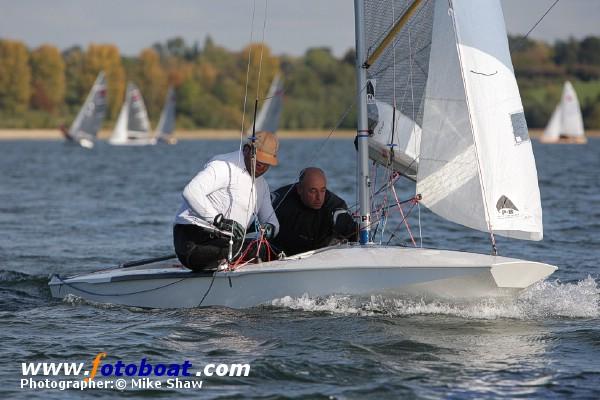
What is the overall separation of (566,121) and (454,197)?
61.8 meters

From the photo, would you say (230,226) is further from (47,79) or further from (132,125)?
(47,79)

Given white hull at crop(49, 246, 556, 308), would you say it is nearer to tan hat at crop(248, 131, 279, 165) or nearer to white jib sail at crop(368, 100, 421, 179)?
tan hat at crop(248, 131, 279, 165)

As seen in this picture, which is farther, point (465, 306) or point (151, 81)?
point (151, 81)

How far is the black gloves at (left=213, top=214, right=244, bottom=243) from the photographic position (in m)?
8.08

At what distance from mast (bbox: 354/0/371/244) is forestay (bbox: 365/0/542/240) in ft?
2.04

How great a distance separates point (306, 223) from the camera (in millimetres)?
8734

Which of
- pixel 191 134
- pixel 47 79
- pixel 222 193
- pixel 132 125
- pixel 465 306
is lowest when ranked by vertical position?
pixel 465 306

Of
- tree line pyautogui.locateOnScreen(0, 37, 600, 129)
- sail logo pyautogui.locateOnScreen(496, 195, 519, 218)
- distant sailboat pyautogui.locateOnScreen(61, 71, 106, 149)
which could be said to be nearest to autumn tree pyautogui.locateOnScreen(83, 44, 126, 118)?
A: tree line pyautogui.locateOnScreen(0, 37, 600, 129)

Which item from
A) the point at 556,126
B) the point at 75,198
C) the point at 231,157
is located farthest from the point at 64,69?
the point at 231,157

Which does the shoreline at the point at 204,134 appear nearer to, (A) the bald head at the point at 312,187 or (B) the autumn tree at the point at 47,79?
(B) the autumn tree at the point at 47,79

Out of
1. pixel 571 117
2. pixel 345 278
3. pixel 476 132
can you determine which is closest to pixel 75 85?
pixel 571 117

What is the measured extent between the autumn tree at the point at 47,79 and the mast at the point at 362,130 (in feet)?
300

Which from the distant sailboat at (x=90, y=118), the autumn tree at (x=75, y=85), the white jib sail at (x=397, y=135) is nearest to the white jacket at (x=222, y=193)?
the white jib sail at (x=397, y=135)

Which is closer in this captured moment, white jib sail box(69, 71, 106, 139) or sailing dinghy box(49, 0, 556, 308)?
sailing dinghy box(49, 0, 556, 308)
